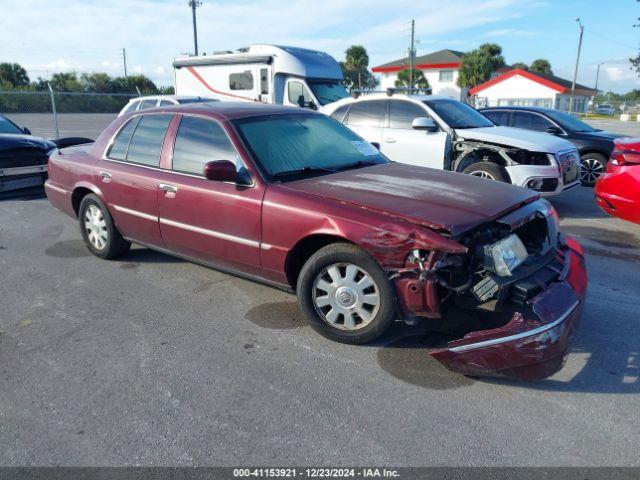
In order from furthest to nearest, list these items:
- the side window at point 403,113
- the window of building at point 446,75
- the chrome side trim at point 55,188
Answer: the window of building at point 446,75, the side window at point 403,113, the chrome side trim at point 55,188

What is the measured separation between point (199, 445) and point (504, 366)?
5.61 feet

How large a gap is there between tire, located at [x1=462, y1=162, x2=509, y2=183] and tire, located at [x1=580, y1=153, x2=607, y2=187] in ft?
10.8

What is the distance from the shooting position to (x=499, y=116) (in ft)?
34.6

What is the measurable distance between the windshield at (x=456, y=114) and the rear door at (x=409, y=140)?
0.23 metres

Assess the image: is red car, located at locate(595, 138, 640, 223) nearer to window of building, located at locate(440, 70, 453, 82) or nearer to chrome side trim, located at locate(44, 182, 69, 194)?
chrome side trim, located at locate(44, 182, 69, 194)

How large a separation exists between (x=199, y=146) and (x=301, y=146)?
870mm

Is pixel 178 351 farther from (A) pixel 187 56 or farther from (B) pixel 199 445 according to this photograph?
(A) pixel 187 56

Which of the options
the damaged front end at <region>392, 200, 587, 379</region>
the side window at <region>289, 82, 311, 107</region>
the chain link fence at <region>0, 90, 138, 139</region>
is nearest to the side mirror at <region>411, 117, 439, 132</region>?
the damaged front end at <region>392, 200, 587, 379</region>

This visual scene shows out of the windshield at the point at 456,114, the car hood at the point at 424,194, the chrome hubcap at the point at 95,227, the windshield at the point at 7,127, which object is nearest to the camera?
the car hood at the point at 424,194

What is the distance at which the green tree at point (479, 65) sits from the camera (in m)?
56.7

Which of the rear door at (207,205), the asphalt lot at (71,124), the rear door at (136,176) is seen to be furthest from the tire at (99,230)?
the asphalt lot at (71,124)

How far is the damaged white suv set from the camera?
7227mm

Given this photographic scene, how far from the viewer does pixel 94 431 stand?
2766mm

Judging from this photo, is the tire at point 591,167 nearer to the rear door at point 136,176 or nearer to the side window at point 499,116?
the side window at point 499,116
